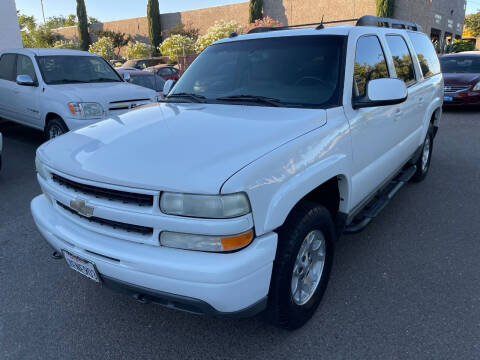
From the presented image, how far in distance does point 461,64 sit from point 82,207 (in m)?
12.3

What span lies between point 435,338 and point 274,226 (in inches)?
53.2

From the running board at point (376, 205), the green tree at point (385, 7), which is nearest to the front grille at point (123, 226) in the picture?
the running board at point (376, 205)

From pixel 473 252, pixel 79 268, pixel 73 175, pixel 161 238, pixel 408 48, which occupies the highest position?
pixel 408 48

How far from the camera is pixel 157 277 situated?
1972 millimetres

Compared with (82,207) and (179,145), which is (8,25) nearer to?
(82,207)

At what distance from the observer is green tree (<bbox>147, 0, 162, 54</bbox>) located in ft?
137

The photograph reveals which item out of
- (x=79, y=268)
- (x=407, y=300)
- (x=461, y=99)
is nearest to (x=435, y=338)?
(x=407, y=300)

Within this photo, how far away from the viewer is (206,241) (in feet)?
6.40

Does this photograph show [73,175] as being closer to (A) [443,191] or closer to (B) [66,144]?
(B) [66,144]

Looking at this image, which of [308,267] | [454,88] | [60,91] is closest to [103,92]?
[60,91]

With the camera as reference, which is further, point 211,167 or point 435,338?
point 435,338

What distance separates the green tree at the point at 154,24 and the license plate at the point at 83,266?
42351 millimetres

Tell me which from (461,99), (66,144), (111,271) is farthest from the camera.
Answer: (461,99)

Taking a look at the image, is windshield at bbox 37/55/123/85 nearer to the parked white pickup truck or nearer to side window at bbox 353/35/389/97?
the parked white pickup truck
